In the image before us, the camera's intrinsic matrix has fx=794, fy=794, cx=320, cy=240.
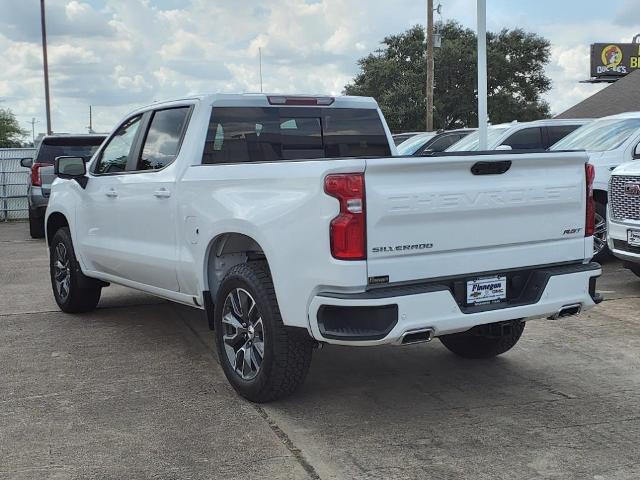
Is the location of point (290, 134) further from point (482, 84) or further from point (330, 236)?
point (482, 84)

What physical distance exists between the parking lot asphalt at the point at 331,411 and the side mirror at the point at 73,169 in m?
1.30

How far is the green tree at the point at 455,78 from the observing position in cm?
3975

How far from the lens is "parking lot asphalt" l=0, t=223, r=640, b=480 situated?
12.6 feet

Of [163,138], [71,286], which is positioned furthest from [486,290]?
[71,286]

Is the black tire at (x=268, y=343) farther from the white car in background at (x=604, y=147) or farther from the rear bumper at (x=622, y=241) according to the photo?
the white car in background at (x=604, y=147)

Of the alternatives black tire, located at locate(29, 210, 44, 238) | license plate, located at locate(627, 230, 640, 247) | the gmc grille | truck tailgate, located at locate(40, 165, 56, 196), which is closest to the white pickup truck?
license plate, located at locate(627, 230, 640, 247)

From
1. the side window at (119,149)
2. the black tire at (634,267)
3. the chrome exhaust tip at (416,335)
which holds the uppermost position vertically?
the side window at (119,149)

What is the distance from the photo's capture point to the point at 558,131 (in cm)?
1230

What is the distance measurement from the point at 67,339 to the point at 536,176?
400cm

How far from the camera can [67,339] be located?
6.48m

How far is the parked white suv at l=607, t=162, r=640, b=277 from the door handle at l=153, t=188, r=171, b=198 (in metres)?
4.49

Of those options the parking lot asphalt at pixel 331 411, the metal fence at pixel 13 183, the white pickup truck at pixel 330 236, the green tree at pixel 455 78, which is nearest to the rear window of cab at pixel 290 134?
the white pickup truck at pixel 330 236

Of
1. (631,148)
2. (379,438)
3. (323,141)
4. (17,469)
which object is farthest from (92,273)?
(631,148)

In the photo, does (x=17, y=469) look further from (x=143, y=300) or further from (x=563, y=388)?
(x=143, y=300)
